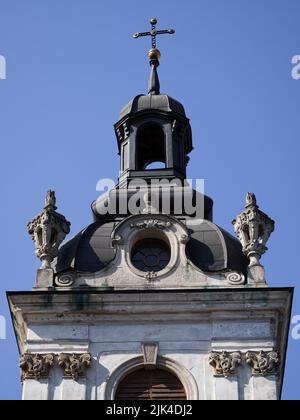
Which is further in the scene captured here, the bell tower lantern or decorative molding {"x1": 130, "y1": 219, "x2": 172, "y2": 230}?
the bell tower lantern

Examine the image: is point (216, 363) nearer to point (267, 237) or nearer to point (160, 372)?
point (160, 372)

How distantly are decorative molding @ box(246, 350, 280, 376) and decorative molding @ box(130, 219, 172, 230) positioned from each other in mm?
4379

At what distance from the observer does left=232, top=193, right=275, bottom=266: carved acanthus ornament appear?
140 feet

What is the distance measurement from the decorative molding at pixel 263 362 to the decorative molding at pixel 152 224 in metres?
4.38

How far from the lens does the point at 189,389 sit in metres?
40.3

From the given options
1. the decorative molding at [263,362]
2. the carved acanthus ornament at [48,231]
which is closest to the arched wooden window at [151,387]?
the decorative molding at [263,362]

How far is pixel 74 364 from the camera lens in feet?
133

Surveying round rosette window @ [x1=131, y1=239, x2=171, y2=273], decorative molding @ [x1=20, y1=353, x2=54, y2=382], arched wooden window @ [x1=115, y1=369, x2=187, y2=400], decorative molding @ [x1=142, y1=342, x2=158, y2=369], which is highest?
round rosette window @ [x1=131, y1=239, x2=171, y2=273]

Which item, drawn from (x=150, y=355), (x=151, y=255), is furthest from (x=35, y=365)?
(x=151, y=255)

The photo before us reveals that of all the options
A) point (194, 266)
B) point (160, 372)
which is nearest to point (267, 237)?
point (194, 266)

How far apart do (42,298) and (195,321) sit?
363 centimetres

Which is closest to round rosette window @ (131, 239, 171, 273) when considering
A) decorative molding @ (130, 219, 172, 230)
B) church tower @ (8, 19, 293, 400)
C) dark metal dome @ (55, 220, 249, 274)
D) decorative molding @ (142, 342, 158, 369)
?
church tower @ (8, 19, 293, 400)

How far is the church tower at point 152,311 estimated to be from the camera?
133 ft

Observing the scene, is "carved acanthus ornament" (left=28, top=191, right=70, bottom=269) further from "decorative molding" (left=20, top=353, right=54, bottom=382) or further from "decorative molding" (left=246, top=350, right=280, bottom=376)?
"decorative molding" (left=246, top=350, right=280, bottom=376)
